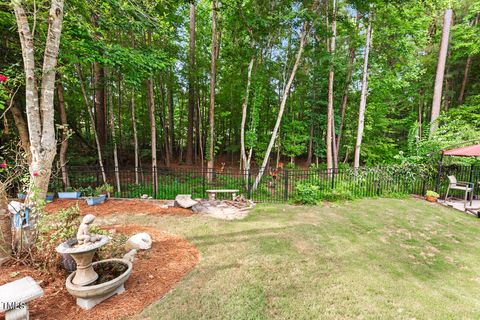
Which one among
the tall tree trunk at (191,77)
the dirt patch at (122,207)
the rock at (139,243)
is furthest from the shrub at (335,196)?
the tall tree trunk at (191,77)

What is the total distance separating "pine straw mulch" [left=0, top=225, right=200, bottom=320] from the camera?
7.22ft

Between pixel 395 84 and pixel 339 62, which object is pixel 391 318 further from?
pixel 395 84

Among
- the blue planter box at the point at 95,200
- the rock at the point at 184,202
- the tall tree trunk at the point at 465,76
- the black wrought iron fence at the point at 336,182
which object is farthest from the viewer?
the tall tree trunk at the point at 465,76

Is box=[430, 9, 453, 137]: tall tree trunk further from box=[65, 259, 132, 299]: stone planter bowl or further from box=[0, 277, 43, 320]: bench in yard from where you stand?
box=[0, 277, 43, 320]: bench in yard

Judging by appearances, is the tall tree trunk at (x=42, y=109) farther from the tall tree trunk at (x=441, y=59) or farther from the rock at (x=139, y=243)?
the tall tree trunk at (x=441, y=59)

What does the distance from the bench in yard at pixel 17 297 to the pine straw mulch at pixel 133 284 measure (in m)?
0.25

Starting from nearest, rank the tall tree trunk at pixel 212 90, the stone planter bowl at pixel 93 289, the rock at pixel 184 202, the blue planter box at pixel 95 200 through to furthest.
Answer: the stone planter bowl at pixel 93 289
the rock at pixel 184 202
the blue planter box at pixel 95 200
the tall tree trunk at pixel 212 90

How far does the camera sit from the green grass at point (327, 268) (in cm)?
238

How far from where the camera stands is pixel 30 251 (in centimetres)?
290

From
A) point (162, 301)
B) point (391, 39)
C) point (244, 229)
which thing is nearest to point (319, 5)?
point (391, 39)

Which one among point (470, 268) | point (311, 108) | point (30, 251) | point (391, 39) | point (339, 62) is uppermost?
point (391, 39)

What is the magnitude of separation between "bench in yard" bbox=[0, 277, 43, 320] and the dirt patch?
3682 mm

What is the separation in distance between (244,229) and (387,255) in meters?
2.80

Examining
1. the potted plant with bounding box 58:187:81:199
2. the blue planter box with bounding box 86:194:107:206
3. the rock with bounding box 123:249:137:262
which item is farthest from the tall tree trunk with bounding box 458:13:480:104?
the potted plant with bounding box 58:187:81:199
